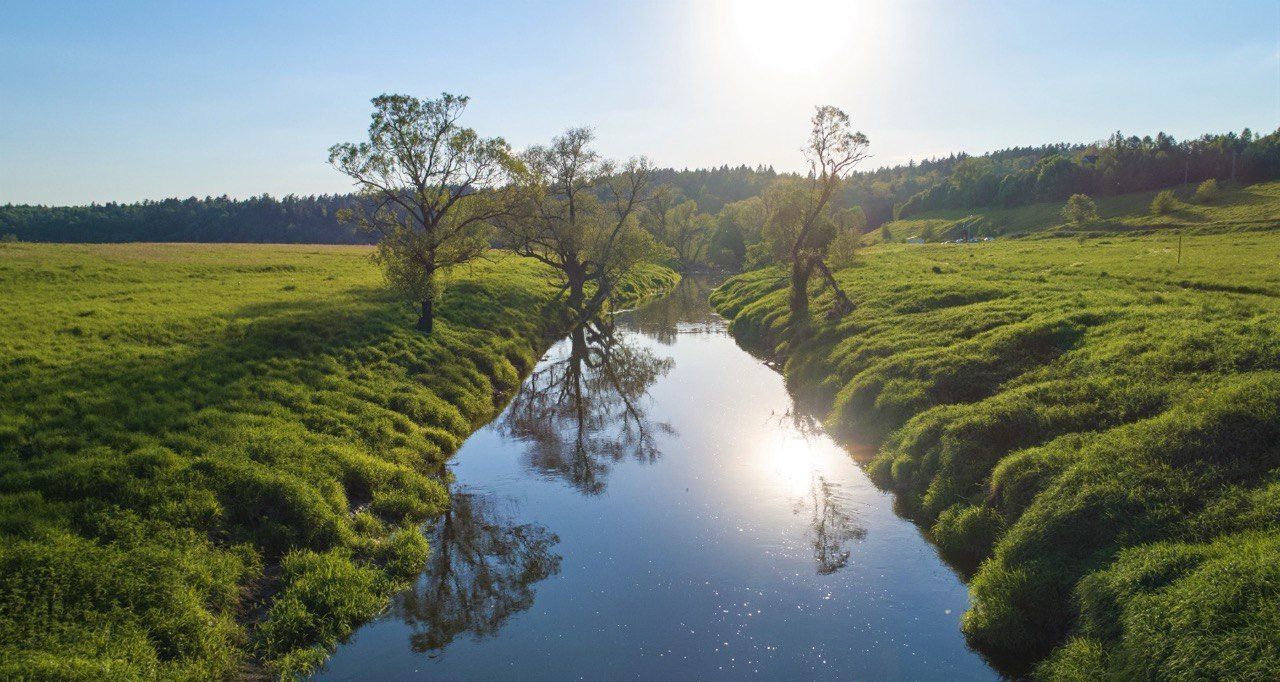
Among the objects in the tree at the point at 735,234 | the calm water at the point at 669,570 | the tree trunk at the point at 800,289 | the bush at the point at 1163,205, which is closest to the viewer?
the calm water at the point at 669,570

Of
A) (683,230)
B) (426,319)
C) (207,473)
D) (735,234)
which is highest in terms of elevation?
(683,230)

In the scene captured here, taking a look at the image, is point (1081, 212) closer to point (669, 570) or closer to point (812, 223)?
point (812, 223)

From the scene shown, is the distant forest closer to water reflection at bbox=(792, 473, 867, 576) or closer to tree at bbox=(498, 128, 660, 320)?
tree at bbox=(498, 128, 660, 320)

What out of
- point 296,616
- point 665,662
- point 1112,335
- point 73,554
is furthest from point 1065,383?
point 73,554

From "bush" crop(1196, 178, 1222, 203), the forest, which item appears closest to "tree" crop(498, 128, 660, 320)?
the forest

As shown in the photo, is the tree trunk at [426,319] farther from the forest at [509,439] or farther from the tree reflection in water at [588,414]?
the tree reflection in water at [588,414]

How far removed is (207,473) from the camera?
14672 mm

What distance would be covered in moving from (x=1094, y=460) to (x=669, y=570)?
916 centimetres

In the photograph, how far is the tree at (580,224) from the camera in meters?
51.6

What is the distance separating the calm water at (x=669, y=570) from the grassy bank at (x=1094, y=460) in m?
1.30

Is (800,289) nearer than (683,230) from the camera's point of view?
Yes

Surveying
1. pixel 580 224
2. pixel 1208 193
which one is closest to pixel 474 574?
pixel 580 224

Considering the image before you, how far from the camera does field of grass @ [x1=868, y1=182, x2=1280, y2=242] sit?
73.9m

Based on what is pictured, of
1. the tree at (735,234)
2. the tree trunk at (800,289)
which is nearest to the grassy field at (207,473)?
the tree trunk at (800,289)
